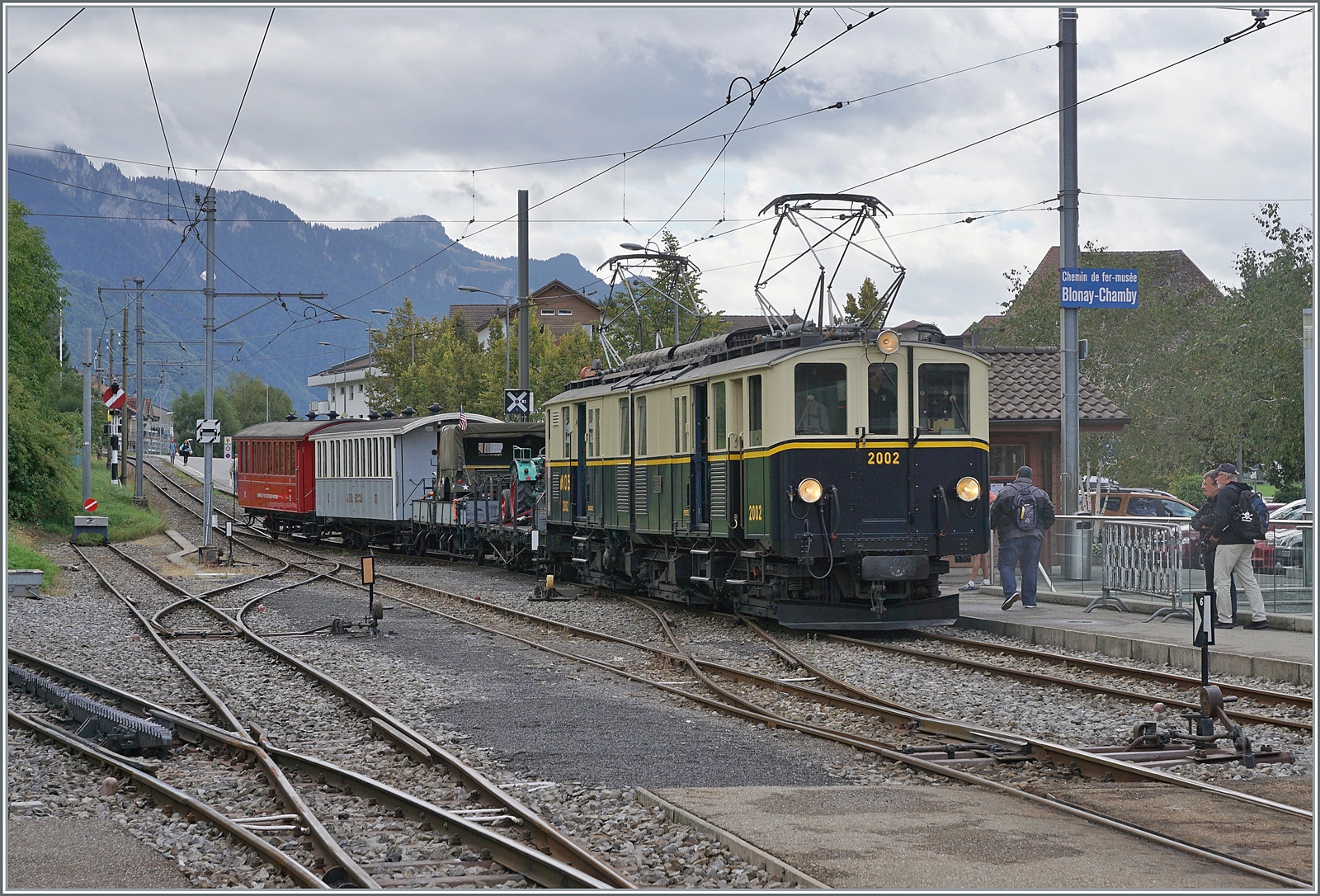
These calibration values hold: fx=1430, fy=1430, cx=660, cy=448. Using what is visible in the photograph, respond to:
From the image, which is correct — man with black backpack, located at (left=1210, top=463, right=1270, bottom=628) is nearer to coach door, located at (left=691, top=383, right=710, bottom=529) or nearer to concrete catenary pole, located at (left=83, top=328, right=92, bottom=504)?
coach door, located at (left=691, top=383, right=710, bottom=529)

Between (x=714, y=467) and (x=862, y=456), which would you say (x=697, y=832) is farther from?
(x=714, y=467)

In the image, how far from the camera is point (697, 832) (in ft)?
23.6

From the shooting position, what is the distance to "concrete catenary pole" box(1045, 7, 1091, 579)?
17.2m

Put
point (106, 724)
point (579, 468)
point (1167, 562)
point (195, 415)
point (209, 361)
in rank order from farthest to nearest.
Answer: point (195, 415), point (209, 361), point (579, 468), point (1167, 562), point (106, 724)

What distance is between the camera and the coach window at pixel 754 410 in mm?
15914

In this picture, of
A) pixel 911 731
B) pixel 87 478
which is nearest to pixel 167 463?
pixel 87 478

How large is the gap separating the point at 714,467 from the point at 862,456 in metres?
2.08

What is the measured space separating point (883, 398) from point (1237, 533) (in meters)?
3.93

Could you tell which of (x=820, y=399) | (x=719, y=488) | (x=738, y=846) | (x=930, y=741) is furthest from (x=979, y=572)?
(x=738, y=846)

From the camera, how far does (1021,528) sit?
57.8 ft

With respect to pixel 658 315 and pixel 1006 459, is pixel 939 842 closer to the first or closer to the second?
pixel 1006 459

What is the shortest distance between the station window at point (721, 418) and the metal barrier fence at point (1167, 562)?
4.77 meters

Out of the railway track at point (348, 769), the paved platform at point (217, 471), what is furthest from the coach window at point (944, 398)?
the paved platform at point (217, 471)

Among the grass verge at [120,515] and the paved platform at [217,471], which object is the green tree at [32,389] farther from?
the paved platform at [217,471]
